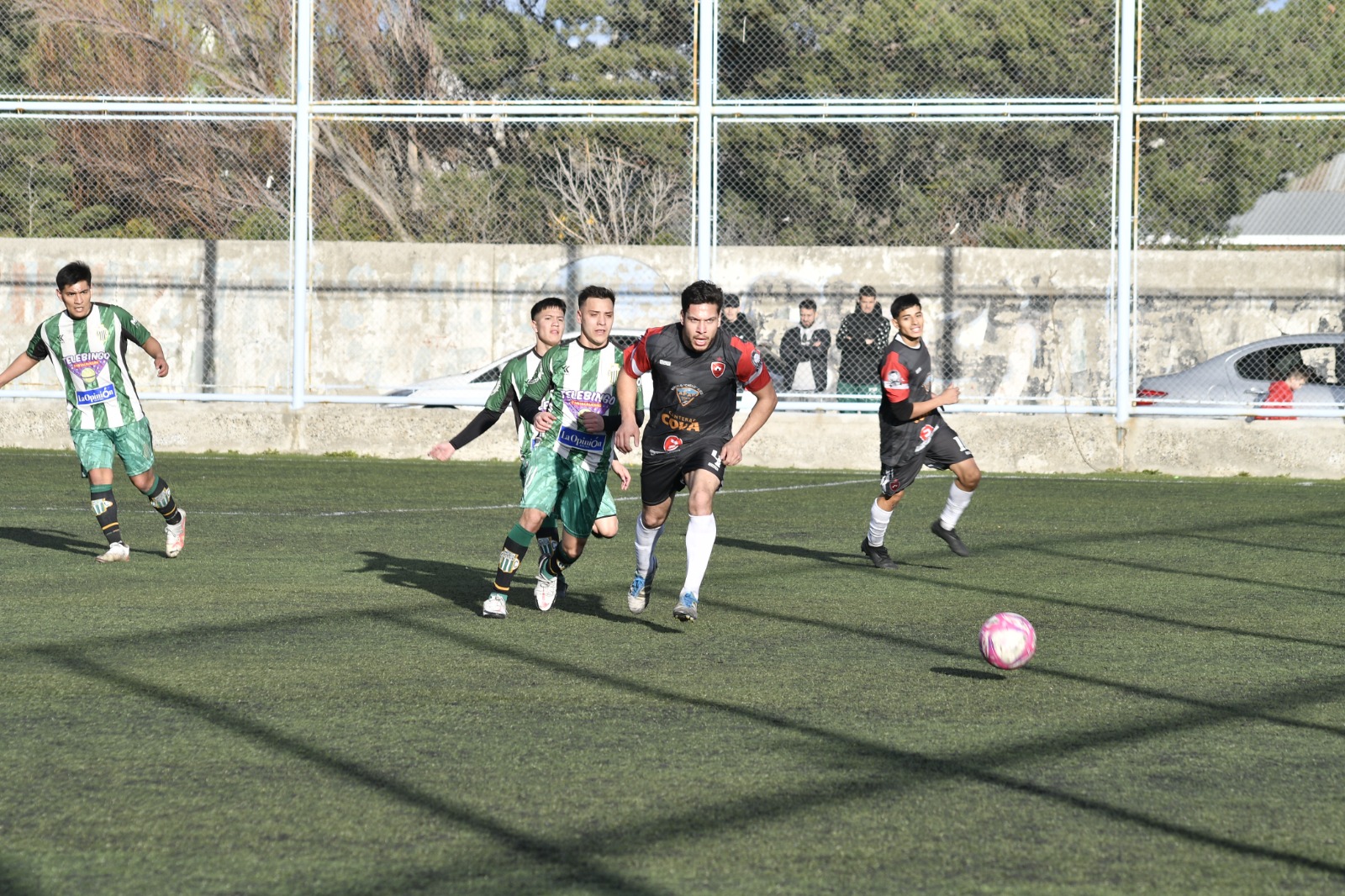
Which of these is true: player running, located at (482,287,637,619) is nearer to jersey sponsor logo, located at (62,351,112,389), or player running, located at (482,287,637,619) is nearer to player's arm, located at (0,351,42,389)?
jersey sponsor logo, located at (62,351,112,389)

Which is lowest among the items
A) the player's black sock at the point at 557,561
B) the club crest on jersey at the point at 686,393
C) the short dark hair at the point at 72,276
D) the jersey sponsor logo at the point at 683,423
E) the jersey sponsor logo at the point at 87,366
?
the player's black sock at the point at 557,561

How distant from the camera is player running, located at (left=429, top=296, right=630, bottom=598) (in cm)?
793

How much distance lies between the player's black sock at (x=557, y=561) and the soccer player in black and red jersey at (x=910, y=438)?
100 inches

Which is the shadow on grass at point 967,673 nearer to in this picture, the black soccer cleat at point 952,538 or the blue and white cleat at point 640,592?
the blue and white cleat at point 640,592

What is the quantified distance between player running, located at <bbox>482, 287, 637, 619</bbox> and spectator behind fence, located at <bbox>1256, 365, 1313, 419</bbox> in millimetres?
10768

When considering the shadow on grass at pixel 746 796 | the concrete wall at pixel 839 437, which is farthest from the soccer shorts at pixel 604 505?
the concrete wall at pixel 839 437

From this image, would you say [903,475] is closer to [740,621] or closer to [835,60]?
[740,621]

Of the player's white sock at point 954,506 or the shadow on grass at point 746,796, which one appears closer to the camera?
the shadow on grass at point 746,796

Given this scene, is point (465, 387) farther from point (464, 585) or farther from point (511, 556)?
point (511, 556)

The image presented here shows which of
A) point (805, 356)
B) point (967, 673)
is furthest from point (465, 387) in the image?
point (967, 673)

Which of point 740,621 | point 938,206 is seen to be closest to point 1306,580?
point 740,621

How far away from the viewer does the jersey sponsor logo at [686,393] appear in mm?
7473

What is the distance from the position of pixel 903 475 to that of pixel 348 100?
9.68 meters

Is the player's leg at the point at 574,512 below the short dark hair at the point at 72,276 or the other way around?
below
